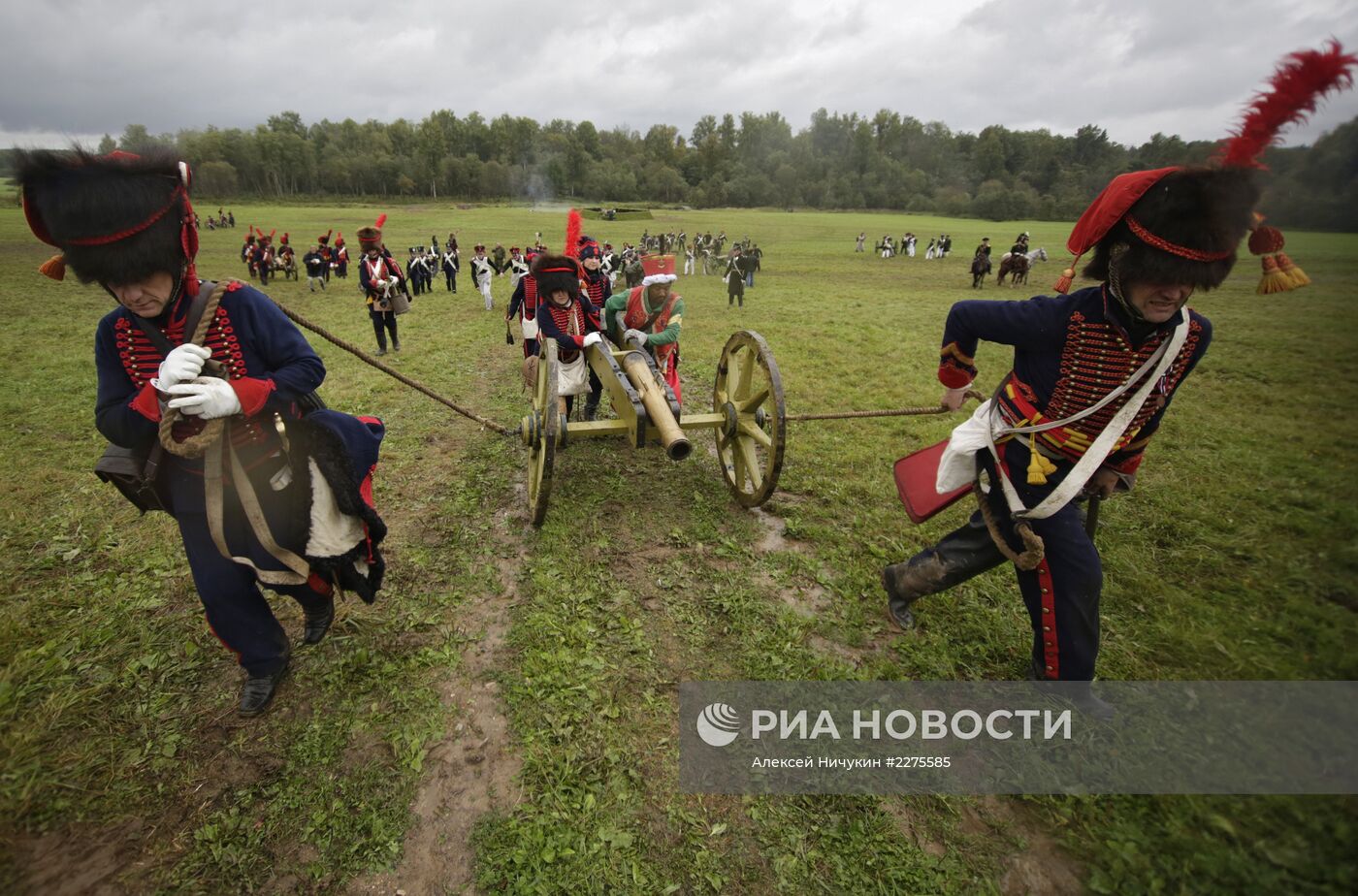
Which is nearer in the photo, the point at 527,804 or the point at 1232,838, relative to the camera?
the point at 1232,838

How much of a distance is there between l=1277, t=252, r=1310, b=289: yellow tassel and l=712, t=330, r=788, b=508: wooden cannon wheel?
7.77 feet

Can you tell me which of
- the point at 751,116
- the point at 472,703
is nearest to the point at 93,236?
the point at 472,703

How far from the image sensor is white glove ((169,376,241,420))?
2098mm

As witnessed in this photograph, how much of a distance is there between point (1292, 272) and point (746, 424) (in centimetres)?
310

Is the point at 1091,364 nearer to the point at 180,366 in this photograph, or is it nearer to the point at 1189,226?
the point at 1189,226

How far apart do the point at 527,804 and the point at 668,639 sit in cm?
119

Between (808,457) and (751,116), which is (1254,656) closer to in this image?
(808,457)

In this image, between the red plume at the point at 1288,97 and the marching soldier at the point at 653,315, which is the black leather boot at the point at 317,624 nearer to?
the marching soldier at the point at 653,315

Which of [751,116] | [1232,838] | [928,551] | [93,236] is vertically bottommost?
[1232,838]

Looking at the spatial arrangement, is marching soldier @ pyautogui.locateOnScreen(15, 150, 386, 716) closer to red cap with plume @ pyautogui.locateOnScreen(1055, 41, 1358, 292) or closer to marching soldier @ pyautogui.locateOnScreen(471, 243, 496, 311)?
red cap with plume @ pyautogui.locateOnScreen(1055, 41, 1358, 292)

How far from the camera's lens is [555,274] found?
5461 millimetres

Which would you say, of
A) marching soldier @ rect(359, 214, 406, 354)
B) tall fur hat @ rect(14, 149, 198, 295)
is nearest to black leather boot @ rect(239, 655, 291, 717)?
tall fur hat @ rect(14, 149, 198, 295)

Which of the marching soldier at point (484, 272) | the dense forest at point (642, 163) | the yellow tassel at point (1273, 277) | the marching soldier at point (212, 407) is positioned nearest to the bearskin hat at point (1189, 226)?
the yellow tassel at point (1273, 277)

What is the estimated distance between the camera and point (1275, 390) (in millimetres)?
7750
